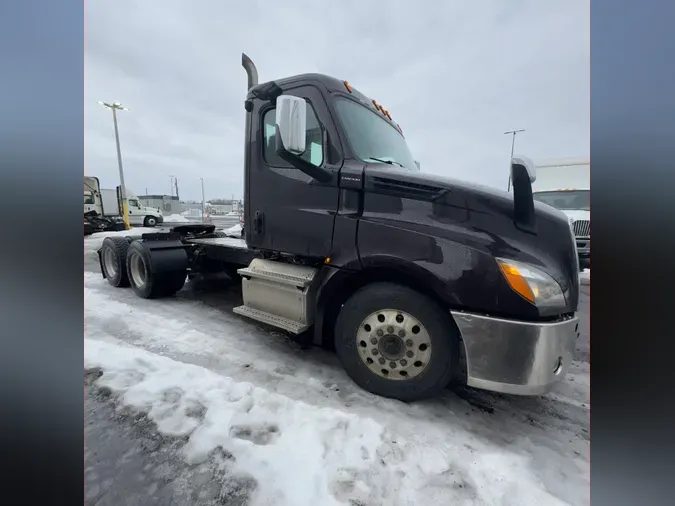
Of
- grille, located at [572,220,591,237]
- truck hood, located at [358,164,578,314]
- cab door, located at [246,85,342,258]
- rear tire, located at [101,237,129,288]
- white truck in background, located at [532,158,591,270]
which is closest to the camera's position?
truck hood, located at [358,164,578,314]

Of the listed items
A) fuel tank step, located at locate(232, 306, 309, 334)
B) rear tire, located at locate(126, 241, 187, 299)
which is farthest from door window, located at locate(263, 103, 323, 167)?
rear tire, located at locate(126, 241, 187, 299)

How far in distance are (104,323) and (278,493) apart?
3.47 metres

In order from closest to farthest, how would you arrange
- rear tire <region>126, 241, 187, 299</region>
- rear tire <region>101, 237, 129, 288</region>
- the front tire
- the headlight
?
1. the headlight
2. the front tire
3. rear tire <region>126, 241, 187, 299</region>
4. rear tire <region>101, 237, 129, 288</region>

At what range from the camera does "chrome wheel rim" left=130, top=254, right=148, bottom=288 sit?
4.94 meters

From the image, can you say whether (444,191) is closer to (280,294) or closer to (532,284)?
(532,284)

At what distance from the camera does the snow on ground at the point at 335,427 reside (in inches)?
63.7

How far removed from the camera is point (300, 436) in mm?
1944

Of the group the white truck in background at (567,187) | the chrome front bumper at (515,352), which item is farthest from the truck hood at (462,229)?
the white truck in background at (567,187)

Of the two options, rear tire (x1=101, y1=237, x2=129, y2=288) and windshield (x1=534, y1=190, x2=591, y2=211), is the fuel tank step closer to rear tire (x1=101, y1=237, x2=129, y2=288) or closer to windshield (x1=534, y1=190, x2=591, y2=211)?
rear tire (x1=101, y1=237, x2=129, y2=288)

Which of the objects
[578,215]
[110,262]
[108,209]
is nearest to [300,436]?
[110,262]

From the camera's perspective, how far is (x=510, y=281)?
1989mm

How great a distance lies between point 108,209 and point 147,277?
2143cm
